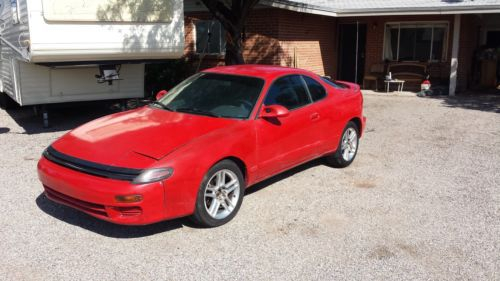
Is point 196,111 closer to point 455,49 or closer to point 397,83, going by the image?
point 455,49

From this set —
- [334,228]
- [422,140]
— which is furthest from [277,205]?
[422,140]

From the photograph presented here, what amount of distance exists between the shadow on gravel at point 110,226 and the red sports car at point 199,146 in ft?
1.14

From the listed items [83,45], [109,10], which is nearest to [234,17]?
[109,10]

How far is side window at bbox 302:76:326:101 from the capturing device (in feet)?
20.0

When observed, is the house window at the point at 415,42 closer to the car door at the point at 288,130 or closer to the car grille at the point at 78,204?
the car door at the point at 288,130

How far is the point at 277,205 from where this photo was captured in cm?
525

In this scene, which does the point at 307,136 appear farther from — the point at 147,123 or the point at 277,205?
the point at 147,123

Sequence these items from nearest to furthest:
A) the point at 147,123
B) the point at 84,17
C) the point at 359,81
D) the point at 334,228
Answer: the point at 334,228, the point at 147,123, the point at 84,17, the point at 359,81

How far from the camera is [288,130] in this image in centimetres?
543

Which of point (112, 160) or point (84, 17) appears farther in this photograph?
point (84, 17)

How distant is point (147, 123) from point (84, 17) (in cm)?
407

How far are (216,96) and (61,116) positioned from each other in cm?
662

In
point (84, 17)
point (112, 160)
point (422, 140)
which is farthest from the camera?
point (422, 140)

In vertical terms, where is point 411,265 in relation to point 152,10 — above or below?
below
